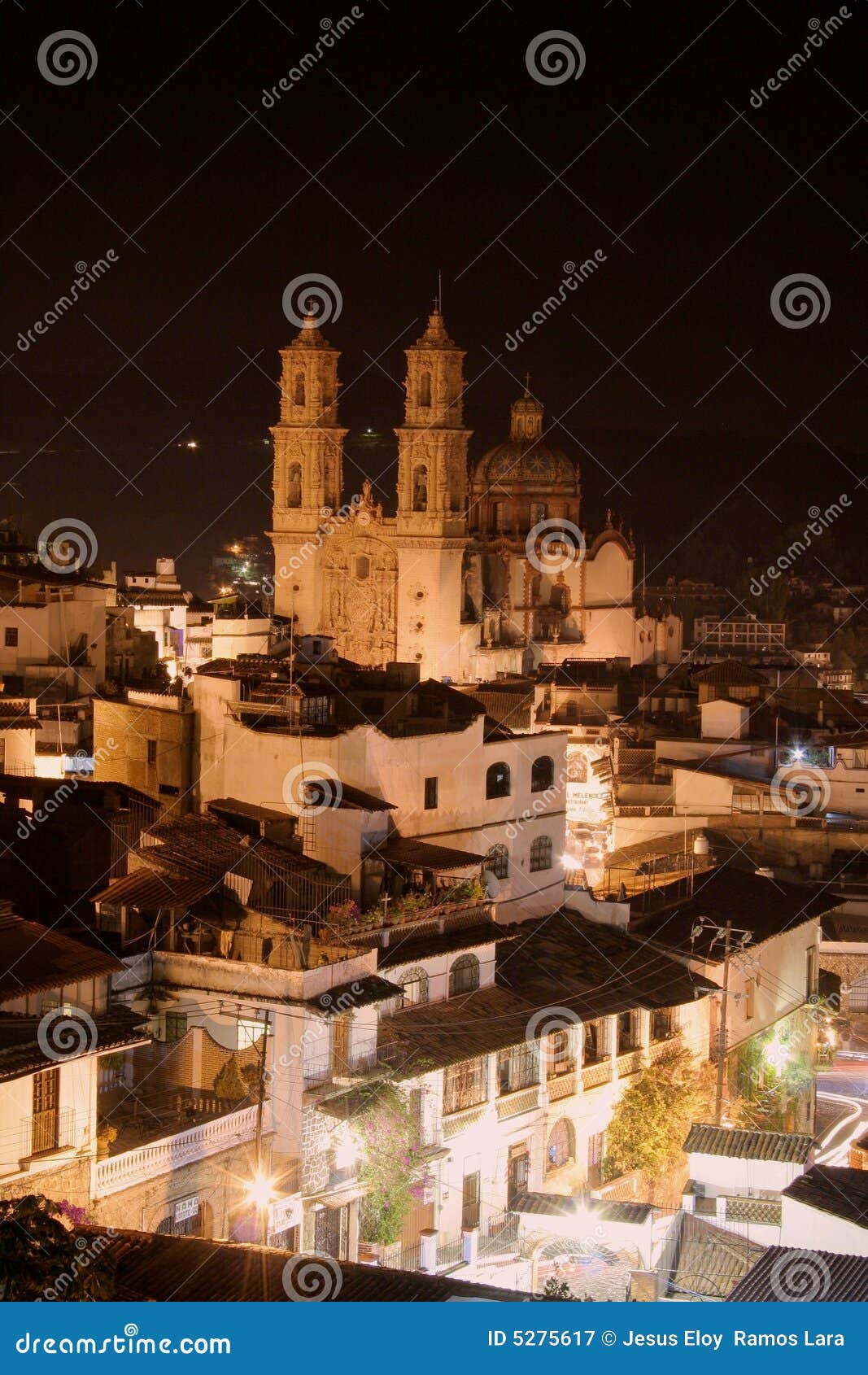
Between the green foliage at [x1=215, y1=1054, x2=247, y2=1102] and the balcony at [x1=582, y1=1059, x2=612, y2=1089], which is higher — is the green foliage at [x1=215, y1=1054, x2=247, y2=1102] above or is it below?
above

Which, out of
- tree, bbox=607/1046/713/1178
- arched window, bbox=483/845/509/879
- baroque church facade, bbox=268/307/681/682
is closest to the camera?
tree, bbox=607/1046/713/1178

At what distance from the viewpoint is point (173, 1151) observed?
10984 millimetres

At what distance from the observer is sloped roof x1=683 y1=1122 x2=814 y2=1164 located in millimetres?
13359

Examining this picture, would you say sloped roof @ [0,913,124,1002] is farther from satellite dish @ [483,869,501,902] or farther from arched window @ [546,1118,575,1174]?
satellite dish @ [483,869,501,902]

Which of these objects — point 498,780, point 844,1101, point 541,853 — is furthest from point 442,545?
point 844,1101

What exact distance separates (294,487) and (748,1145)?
819 inches

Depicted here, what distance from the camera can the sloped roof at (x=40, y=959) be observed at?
1109 cm

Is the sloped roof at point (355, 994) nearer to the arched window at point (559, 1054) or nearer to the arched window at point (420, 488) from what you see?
the arched window at point (559, 1054)

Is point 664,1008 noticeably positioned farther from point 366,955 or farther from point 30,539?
point 30,539

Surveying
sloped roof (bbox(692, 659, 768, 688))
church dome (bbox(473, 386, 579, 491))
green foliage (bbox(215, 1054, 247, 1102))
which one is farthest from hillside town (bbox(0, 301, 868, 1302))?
church dome (bbox(473, 386, 579, 491))

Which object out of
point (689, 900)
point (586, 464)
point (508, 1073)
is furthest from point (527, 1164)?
point (586, 464)

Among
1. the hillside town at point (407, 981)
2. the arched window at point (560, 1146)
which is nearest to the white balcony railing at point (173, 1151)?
the hillside town at point (407, 981)

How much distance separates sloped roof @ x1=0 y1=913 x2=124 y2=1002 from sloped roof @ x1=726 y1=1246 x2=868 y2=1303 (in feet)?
12.5

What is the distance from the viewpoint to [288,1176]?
458 inches
